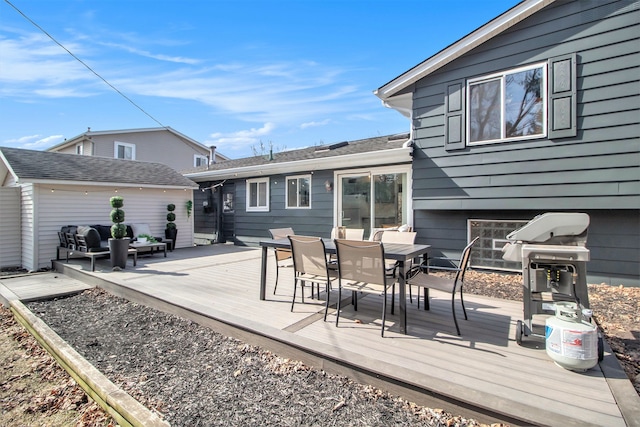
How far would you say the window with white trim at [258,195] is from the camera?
945 cm

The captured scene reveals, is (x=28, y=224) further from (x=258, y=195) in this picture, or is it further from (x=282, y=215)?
(x=282, y=215)

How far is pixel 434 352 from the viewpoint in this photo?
2.51 metres

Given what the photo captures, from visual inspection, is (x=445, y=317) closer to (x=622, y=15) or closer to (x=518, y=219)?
(x=518, y=219)

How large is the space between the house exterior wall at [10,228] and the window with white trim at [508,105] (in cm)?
998

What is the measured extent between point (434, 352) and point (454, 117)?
4439 millimetres

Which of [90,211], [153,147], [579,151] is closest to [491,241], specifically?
[579,151]

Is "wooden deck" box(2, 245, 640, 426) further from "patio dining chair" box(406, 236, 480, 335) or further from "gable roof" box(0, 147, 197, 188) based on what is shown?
"gable roof" box(0, 147, 197, 188)

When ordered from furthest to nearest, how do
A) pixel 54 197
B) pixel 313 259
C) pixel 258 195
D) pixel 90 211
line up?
1. pixel 258 195
2. pixel 90 211
3. pixel 54 197
4. pixel 313 259

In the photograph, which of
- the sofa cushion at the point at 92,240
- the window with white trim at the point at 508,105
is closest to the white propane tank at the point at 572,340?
the window with white trim at the point at 508,105

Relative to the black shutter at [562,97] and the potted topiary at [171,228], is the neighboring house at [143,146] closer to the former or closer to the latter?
the potted topiary at [171,228]

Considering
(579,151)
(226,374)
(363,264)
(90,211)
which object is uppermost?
(579,151)

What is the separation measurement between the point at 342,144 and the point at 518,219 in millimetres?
4992

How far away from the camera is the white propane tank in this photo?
2104 mm

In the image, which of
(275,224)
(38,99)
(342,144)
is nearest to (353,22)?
(342,144)
